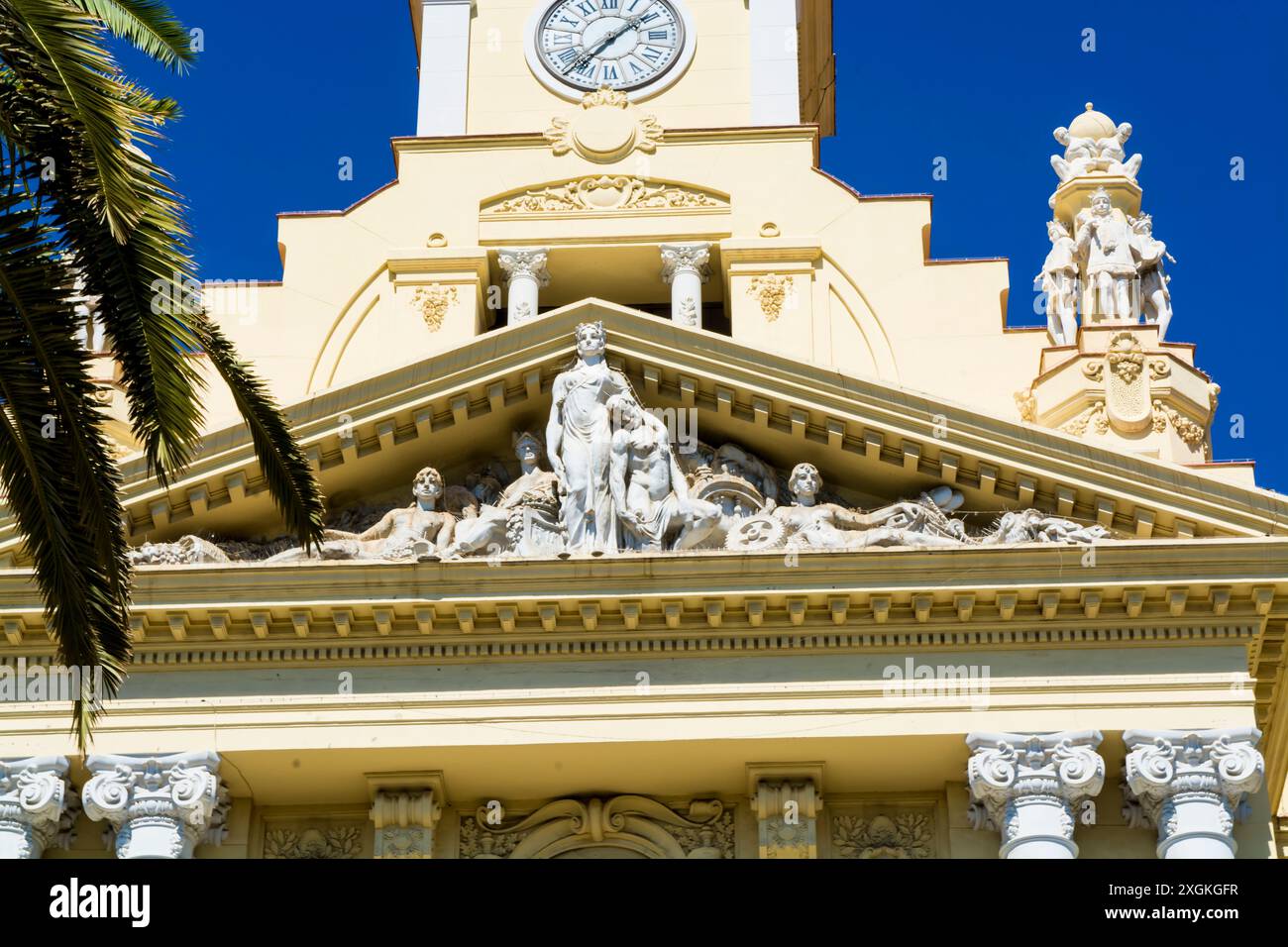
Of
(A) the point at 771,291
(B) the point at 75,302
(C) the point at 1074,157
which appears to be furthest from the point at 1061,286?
(B) the point at 75,302

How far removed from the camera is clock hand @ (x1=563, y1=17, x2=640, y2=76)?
1284 inches

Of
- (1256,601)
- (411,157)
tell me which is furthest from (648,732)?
(411,157)

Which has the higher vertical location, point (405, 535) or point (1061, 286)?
point (1061, 286)

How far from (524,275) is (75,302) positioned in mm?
14434

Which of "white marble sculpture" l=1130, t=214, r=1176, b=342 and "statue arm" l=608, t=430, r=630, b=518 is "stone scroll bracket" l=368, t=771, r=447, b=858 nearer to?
"statue arm" l=608, t=430, r=630, b=518

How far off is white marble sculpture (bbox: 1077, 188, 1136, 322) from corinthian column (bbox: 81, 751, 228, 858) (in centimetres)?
1110

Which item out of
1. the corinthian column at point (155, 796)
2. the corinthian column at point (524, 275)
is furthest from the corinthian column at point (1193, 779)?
the corinthian column at point (524, 275)

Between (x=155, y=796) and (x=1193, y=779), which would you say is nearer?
(x=1193, y=779)

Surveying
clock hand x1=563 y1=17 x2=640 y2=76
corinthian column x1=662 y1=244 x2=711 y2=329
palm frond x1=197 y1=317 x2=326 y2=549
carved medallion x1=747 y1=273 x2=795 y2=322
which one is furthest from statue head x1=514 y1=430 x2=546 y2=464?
clock hand x1=563 y1=17 x2=640 y2=76

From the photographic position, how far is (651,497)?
22.8m

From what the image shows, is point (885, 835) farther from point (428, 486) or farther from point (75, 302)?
point (75, 302)

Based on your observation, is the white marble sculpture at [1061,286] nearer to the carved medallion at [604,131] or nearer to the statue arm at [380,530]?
the carved medallion at [604,131]

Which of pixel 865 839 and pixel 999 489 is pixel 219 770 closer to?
pixel 865 839

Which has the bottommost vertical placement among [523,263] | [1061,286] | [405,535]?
[405,535]
